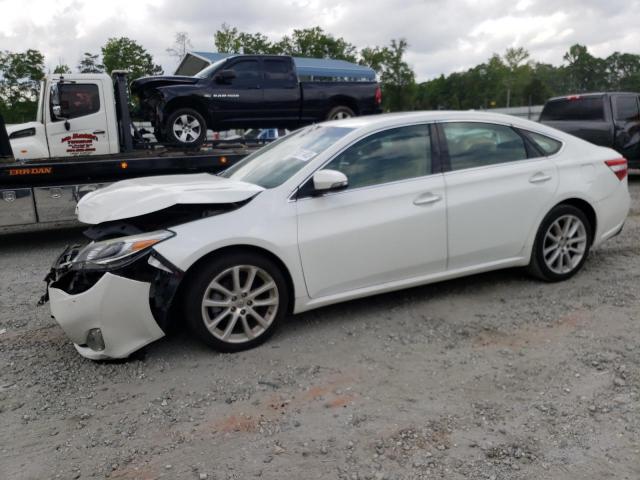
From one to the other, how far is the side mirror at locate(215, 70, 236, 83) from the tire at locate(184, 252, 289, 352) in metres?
7.20

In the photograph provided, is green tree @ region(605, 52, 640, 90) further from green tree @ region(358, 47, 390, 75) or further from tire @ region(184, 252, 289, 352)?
tire @ region(184, 252, 289, 352)

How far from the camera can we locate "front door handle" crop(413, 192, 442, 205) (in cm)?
428

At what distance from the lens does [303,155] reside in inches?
171

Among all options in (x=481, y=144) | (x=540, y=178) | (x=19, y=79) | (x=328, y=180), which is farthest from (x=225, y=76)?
(x=19, y=79)

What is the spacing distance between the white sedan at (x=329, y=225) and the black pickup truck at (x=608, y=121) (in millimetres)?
6697

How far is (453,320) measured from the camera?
4270mm

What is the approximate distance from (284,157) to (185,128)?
233 inches

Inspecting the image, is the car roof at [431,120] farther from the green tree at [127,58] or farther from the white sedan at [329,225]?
the green tree at [127,58]

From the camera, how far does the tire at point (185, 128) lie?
32.1 feet

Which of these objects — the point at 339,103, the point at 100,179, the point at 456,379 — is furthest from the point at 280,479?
the point at 339,103

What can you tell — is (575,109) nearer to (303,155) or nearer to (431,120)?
(431,120)

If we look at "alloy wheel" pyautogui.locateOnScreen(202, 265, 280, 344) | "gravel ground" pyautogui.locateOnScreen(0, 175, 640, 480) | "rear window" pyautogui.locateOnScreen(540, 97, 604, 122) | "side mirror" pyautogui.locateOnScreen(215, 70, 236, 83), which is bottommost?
"gravel ground" pyautogui.locateOnScreen(0, 175, 640, 480)

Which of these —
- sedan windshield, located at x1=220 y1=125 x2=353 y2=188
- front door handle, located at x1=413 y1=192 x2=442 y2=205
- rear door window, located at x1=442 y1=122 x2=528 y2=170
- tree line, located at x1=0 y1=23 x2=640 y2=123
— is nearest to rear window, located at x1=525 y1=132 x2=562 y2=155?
rear door window, located at x1=442 y1=122 x2=528 y2=170

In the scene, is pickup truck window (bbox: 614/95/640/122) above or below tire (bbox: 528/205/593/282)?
above
